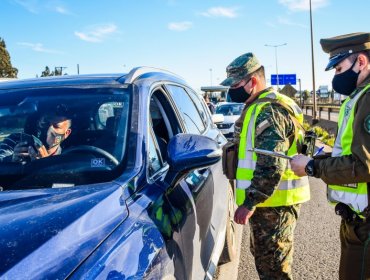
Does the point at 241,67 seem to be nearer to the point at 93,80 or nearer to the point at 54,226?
the point at 93,80

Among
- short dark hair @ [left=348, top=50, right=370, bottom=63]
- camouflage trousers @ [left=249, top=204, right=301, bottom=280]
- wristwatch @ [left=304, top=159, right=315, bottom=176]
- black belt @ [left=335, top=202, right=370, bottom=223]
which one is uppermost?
short dark hair @ [left=348, top=50, right=370, bottom=63]

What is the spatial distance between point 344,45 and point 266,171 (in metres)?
0.92

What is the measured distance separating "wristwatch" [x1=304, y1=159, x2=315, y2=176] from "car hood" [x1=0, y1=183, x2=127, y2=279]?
45.5 inches

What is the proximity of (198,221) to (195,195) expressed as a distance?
17 centimetres

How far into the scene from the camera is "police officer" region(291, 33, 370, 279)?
7.27 feet

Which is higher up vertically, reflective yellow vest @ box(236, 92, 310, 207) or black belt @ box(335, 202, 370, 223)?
reflective yellow vest @ box(236, 92, 310, 207)

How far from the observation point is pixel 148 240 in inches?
68.7

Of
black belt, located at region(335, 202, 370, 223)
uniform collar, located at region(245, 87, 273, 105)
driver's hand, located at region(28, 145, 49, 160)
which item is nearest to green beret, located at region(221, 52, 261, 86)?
uniform collar, located at region(245, 87, 273, 105)

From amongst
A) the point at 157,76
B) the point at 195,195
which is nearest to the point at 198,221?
the point at 195,195

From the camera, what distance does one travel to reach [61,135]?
2529 millimetres

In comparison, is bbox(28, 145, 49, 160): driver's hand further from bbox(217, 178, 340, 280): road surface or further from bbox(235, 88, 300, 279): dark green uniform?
bbox(217, 178, 340, 280): road surface

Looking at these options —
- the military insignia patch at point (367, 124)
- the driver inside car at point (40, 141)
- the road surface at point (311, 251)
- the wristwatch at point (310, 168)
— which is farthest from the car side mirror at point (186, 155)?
the road surface at point (311, 251)

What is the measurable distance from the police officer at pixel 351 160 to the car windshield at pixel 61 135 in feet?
3.65

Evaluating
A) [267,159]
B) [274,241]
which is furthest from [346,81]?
[274,241]
